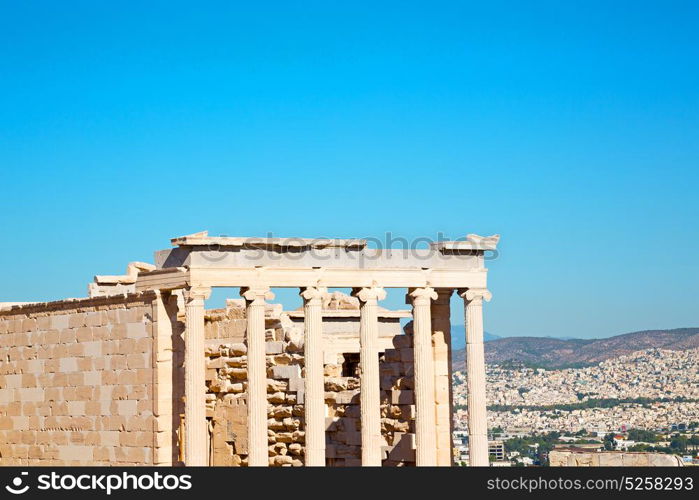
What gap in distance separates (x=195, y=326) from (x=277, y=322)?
6.50 metres

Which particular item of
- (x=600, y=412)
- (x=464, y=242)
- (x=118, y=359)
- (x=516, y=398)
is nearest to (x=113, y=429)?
(x=118, y=359)

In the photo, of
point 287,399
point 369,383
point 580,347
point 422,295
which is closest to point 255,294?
point 369,383

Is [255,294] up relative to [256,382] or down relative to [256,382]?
up

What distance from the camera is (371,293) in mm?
32188

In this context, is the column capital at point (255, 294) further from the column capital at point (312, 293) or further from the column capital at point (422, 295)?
the column capital at point (422, 295)

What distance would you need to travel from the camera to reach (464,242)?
33.2 meters

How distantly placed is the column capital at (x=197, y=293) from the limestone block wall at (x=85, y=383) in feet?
2.70

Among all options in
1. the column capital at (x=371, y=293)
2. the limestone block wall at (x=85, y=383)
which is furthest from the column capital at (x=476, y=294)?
the limestone block wall at (x=85, y=383)

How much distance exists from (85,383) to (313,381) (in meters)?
5.35

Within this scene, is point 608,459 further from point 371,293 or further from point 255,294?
point 255,294

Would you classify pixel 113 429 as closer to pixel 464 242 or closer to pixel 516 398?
pixel 464 242

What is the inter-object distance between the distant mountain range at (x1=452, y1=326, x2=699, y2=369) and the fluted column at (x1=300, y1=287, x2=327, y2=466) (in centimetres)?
5549

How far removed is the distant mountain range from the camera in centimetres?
8756
